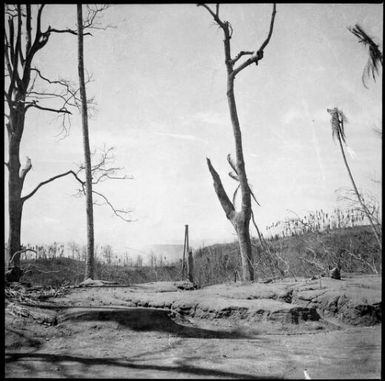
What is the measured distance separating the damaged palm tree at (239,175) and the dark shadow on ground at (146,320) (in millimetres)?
4542

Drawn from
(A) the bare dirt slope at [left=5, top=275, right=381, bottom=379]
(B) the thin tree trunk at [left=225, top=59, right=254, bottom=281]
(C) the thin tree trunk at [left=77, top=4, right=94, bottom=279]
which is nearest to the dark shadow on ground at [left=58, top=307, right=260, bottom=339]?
(A) the bare dirt slope at [left=5, top=275, right=381, bottom=379]

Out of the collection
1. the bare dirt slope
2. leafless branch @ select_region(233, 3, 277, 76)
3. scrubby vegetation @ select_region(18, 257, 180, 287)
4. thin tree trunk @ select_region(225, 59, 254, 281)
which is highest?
leafless branch @ select_region(233, 3, 277, 76)

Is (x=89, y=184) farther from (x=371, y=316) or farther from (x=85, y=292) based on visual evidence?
(x=371, y=316)

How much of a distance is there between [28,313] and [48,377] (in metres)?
2.41

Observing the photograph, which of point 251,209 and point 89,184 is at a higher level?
point 89,184

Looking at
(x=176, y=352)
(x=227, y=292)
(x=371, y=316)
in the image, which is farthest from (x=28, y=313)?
(x=371, y=316)

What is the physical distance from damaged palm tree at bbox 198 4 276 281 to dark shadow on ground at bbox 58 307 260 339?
179 inches

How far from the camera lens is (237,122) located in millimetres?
11008

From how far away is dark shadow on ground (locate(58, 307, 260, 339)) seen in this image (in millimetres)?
5496

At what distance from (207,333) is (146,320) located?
104cm

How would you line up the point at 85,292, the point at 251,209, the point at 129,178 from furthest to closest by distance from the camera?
the point at 129,178
the point at 251,209
the point at 85,292

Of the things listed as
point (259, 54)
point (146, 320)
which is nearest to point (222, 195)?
point (259, 54)

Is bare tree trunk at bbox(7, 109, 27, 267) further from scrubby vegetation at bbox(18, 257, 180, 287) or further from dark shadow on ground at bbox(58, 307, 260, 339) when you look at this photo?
scrubby vegetation at bbox(18, 257, 180, 287)

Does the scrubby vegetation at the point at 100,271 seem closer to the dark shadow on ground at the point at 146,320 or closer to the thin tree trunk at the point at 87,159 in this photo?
the thin tree trunk at the point at 87,159
